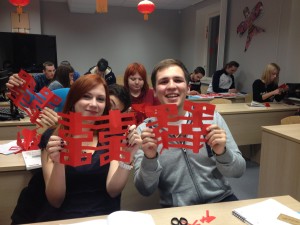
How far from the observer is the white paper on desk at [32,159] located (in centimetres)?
146

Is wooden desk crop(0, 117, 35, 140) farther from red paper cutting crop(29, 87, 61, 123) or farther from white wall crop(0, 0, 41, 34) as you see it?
white wall crop(0, 0, 41, 34)

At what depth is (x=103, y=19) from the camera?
22.7 feet

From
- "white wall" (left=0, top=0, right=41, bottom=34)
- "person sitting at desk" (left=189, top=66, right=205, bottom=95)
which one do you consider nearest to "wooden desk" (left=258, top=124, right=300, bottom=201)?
"person sitting at desk" (left=189, top=66, right=205, bottom=95)

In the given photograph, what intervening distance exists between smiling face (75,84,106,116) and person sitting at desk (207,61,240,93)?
4119 millimetres

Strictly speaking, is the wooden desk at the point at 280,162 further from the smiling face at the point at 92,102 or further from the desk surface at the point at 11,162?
the desk surface at the point at 11,162

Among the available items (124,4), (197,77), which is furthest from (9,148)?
(124,4)

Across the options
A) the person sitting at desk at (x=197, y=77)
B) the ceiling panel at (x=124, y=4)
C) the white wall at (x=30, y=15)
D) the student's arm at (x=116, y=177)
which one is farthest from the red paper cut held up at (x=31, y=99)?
the white wall at (x=30, y=15)

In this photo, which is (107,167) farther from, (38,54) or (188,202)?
(38,54)

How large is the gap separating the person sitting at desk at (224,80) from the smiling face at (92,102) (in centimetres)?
412

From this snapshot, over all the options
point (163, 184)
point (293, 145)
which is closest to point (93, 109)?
point (163, 184)

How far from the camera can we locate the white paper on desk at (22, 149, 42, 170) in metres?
1.46

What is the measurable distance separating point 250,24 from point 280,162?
10.9ft

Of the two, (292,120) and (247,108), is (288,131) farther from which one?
(247,108)

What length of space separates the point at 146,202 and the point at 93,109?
2.83 ft
